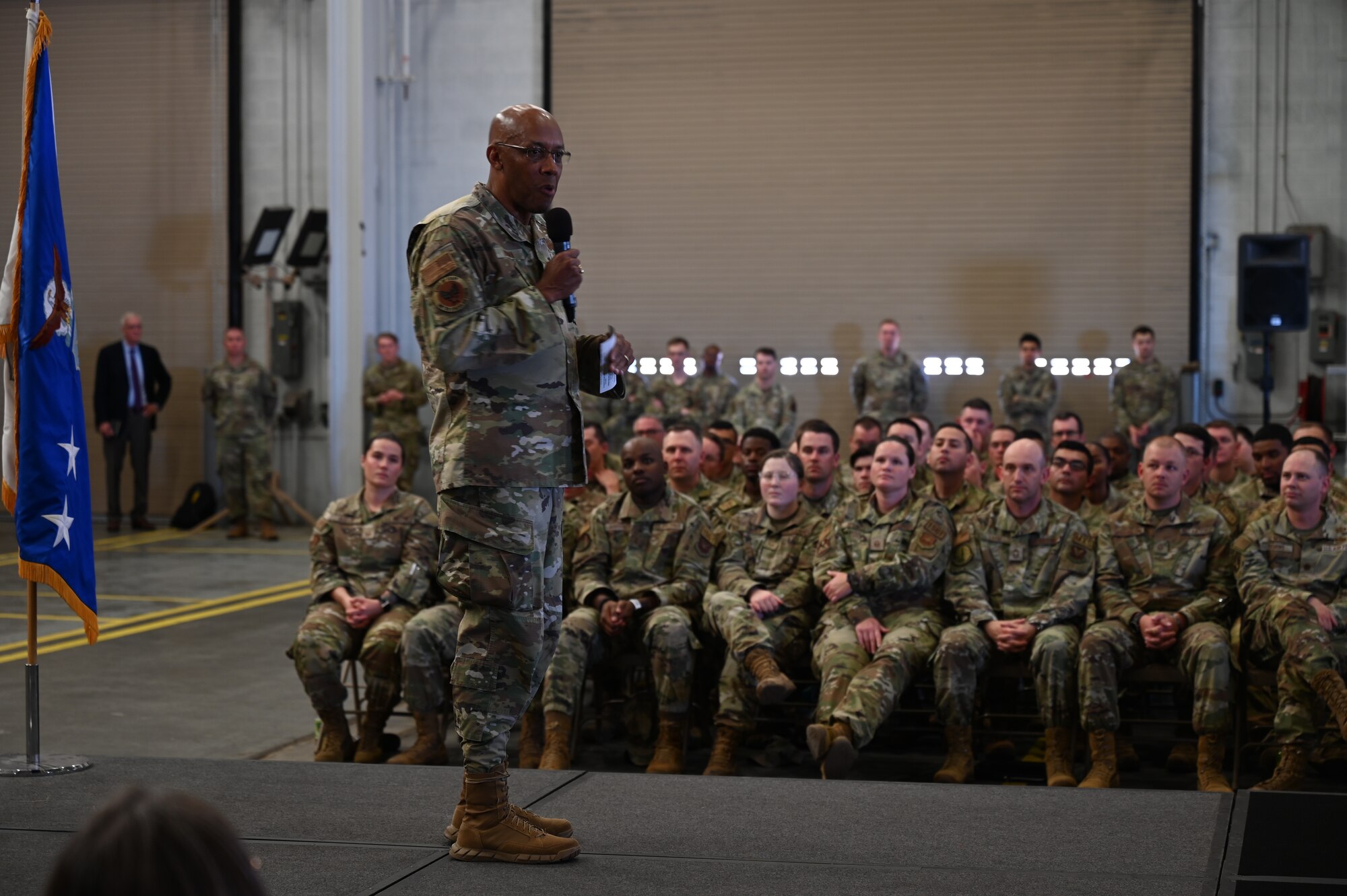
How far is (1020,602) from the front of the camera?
17.5ft

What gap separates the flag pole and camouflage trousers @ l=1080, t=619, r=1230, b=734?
124 inches

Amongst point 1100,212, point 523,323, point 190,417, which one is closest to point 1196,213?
point 1100,212

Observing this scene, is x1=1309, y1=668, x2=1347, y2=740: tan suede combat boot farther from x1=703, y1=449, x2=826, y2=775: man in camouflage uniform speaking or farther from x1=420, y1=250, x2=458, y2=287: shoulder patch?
x1=420, y1=250, x2=458, y2=287: shoulder patch

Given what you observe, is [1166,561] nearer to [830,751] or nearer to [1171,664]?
[1171,664]

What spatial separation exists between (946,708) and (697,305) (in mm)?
8535

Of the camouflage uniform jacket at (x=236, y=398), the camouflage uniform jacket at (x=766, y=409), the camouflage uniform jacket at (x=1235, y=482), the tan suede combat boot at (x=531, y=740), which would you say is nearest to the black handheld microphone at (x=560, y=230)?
the tan suede combat boot at (x=531, y=740)

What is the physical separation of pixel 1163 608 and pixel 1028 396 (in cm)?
703

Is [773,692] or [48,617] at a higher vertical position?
[773,692]

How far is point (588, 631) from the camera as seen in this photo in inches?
208

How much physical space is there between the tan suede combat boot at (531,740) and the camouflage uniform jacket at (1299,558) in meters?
2.54

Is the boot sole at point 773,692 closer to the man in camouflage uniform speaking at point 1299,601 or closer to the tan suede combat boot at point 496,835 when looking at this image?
the man in camouflage uniform speaking at point 1299,601

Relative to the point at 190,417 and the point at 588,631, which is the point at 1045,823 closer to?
the point at 588,631

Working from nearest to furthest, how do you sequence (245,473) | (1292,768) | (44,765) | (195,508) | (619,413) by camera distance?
1. (44,765)
2. (1292,768)
3. (619,413)
4. (245,473)
5. (195,508)

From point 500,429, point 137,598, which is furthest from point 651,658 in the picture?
point 137,598
